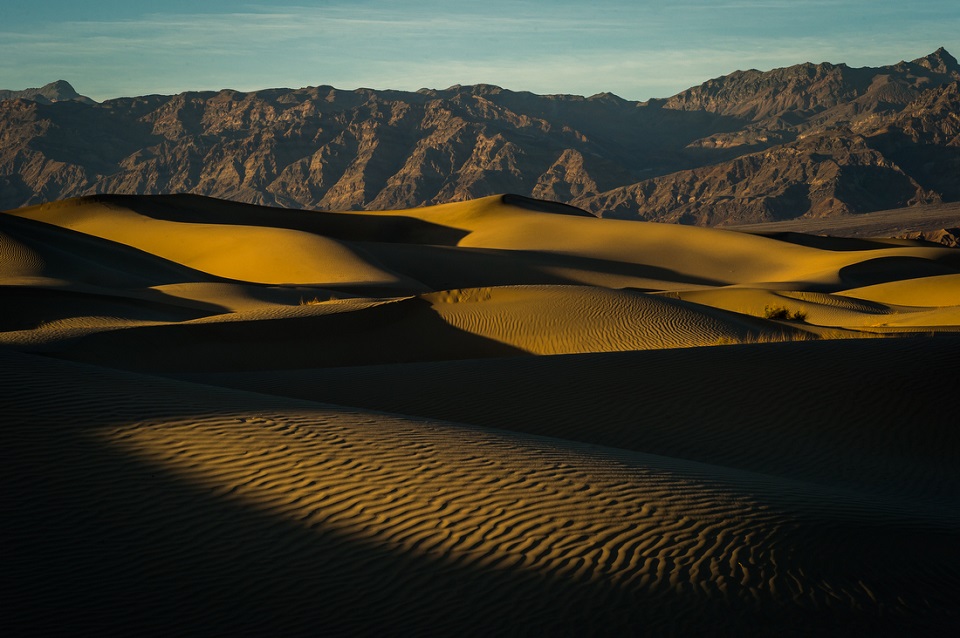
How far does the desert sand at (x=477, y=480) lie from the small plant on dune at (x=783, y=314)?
220 inches

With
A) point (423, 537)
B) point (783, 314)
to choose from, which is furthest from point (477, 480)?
point (783, 314)

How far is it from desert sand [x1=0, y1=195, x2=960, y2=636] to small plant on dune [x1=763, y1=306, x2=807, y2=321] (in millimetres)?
5596

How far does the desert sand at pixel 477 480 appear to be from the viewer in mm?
5293

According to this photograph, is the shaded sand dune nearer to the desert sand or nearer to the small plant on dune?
the desert sand

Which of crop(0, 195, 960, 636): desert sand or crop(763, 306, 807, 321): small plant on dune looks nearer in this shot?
crop(0, 195, 960, 636): desert sand

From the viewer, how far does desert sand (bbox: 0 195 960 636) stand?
5293mm

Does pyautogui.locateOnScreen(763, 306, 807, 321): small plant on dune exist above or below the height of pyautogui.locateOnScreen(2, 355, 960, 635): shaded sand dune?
below

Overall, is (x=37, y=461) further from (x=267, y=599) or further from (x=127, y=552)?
(x=267, y=599)

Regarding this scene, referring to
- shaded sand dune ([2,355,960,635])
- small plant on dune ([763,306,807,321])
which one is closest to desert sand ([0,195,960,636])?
shaded sand dune ([2,355,960,635])

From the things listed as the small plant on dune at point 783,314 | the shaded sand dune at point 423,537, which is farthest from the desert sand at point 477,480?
the small plant on dune at point 783,314

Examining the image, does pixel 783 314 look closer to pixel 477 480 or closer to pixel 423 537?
pixel 477 480

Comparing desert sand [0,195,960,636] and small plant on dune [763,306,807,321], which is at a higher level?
desert sand [0,195,960,636]

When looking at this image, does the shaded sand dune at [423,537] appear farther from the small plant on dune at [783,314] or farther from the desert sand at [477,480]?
the small plant on dune at [783,314]

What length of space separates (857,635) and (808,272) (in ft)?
142
